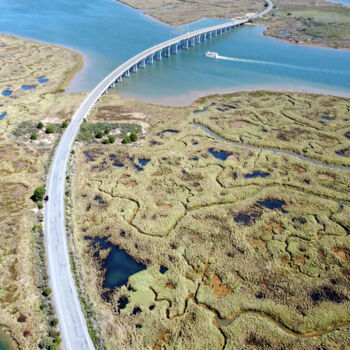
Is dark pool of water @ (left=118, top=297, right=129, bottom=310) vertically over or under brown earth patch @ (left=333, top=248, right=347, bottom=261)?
under

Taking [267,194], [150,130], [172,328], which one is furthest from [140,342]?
[150,130]

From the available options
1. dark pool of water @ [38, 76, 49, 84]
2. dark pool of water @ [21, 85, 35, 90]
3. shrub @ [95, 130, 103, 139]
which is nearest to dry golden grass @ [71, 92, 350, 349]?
shrub @ [95, 130, 103, 139]

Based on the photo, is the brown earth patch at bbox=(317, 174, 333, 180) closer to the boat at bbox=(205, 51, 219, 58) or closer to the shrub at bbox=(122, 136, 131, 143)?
the shrub at bbox=(122, 136, 131, 143)

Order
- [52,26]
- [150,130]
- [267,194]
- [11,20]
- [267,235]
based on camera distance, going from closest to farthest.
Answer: [267,235] → [267,194] → [150,130] → [52,26] → [11,20]

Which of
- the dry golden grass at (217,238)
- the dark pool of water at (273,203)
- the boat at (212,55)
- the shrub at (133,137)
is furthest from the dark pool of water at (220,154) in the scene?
the boat at (212,55)

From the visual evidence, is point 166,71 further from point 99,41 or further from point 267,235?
point 267,235
